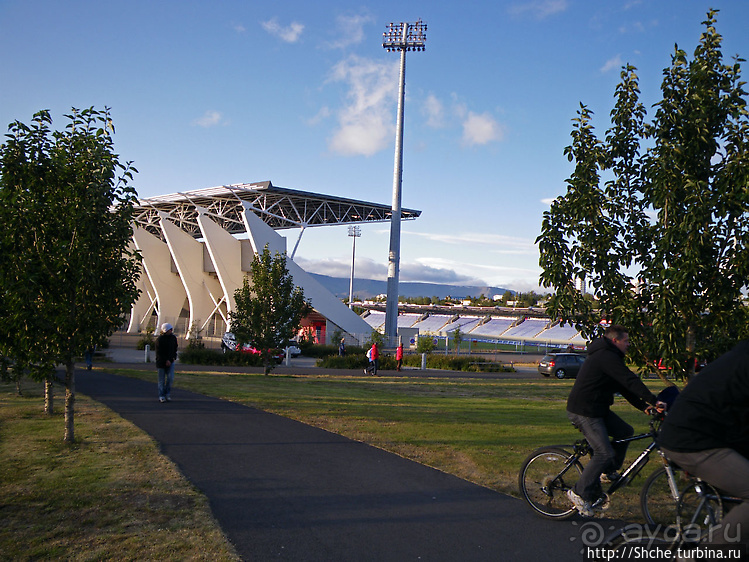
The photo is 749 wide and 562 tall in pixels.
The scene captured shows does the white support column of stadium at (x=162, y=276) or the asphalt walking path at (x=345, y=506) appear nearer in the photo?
the asphalt walking path at (x=345, y=506)

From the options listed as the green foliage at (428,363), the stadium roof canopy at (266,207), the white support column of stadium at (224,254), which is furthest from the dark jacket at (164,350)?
the white support column of stadium at (224,254)

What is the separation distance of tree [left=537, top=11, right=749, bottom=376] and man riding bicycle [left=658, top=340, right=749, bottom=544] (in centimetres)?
347

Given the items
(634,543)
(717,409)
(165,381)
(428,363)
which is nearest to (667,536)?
(634,543)

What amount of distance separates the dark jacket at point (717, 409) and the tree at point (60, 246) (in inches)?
301

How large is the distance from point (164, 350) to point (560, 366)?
904 inches

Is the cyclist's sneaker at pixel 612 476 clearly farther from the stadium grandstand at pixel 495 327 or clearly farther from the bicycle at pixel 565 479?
the stadium grandstand at pixel 495 327

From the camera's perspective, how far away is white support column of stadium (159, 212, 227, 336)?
56.2 m

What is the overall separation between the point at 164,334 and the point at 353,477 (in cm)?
738

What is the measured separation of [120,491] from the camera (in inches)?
240

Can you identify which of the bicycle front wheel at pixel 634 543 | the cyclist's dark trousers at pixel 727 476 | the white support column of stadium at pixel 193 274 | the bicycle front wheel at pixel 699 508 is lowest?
the bicycle front wheel at pixel 634 543

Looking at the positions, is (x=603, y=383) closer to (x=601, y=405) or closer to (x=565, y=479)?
(x=601, y=405)

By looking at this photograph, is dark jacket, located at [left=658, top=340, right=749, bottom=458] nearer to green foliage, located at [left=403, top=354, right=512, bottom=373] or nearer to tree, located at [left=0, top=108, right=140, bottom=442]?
tree, located at [left=0, top=108, right=140, bottom=442]

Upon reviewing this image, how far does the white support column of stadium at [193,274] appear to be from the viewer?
56.2 meters

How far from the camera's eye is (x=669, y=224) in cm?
730
